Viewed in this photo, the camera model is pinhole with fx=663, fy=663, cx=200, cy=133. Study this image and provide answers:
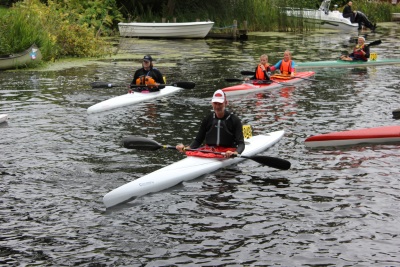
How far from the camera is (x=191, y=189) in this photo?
10664 millimetres

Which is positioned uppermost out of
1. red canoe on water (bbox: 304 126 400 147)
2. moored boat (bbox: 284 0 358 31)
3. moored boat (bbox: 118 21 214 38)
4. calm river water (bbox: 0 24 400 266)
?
moored boat (bbox: 284 0 358 31)

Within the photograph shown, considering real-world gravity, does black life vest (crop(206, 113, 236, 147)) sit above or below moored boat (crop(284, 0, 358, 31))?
below

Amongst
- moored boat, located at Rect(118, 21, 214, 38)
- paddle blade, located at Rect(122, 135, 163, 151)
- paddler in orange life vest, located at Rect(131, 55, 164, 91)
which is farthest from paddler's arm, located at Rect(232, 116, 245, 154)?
moored boat, located at Rect(118, 21, 214, 38)

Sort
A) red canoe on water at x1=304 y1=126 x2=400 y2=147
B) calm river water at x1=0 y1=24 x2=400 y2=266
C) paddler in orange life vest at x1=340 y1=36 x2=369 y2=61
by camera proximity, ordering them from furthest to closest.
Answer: paddler in orange life vest at x1=340 y1=36 x2=369 y2=61
red canoe on water at x1=304 y1=126 x2=400 y2=147
calm river water at x1=0 y1=24 x2=400 y2=266

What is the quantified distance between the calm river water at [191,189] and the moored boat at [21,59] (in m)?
3.14

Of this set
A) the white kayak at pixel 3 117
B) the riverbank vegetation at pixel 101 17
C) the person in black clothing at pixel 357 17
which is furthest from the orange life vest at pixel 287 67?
the person in black clothing at pixel 357 17

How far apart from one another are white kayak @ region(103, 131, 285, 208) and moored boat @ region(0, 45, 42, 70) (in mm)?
12912

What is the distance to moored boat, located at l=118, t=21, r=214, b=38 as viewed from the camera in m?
34.5

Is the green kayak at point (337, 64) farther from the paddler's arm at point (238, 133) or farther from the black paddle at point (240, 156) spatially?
the black paddle at point (240, 156)

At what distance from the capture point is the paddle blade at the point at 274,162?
436 inches

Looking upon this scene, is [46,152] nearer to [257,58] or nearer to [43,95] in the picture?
[43,95]

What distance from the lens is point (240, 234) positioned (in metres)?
8.80

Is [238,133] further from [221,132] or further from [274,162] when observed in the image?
[274,162]

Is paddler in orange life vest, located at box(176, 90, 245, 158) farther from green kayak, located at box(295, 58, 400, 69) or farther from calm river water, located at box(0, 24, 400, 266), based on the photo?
green kayak, located at box(295, 58, 400, 69)
